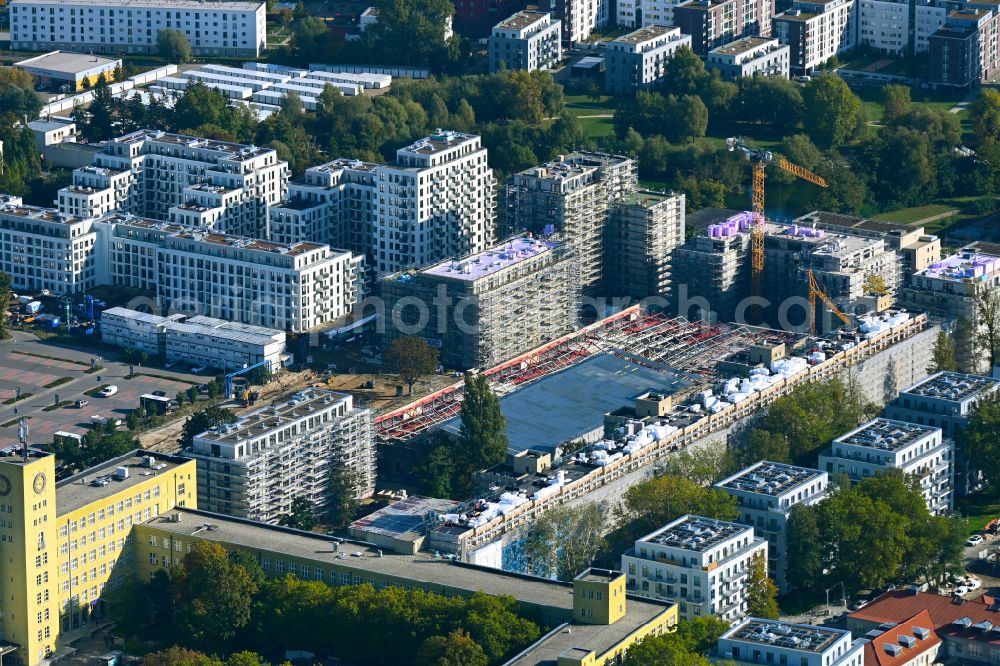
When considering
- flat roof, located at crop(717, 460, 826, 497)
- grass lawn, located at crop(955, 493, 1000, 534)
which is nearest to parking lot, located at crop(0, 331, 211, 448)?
flat roof, located at crop(717, 460, 826, 497)

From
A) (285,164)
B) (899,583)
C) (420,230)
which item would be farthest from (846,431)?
(285,164)

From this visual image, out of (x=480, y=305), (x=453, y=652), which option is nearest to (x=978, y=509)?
(x=480, y=305)

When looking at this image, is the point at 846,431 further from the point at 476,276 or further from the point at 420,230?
the point at 420,230

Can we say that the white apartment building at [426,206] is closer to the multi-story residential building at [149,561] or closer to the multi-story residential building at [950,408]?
the multi-story residential building at [950,408]

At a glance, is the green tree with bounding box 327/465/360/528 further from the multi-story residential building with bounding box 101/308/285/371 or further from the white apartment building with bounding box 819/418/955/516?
the white apartment building with bounding box 819/418/955/516

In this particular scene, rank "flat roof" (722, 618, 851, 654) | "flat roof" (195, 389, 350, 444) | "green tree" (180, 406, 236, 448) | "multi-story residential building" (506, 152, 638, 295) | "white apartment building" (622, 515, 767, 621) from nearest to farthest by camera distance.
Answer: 1. "flat roof" (722, 618, 851, 654)
2. "white apartment building" (622, 515, 767, 621)
3. "flat roof" (195, 389, 350, 444)
4. "green tree" (180, 406, 236, 448)
5. "multi-story residential building" (506, 152, 638, 295)
